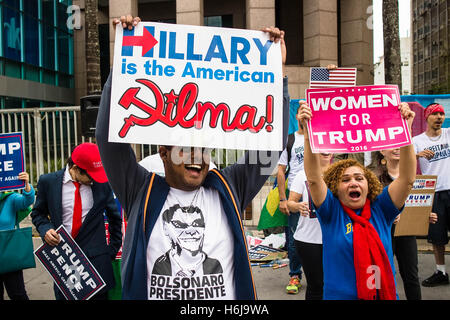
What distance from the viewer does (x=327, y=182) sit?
3.08 metres

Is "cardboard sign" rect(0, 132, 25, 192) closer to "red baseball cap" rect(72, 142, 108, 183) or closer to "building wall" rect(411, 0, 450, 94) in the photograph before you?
"red baseball cap" rect(72, 142, 108, 183)

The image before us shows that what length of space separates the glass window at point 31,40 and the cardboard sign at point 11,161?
1750 cm

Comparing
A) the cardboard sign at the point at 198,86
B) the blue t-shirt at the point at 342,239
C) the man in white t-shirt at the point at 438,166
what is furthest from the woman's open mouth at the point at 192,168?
the man in white t-shirt at the point at 438,166

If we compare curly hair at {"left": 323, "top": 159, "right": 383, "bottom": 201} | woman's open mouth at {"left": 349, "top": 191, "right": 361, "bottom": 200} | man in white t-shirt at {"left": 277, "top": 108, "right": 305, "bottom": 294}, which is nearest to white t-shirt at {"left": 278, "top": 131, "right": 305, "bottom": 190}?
man in white t-shirt at {"left": 277, "top": 108, "right": 305, "bottom": 294}

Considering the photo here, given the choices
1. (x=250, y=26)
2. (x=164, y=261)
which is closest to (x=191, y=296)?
(x=164, y=261)

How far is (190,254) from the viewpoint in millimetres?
2137

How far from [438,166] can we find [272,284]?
2.47 metres

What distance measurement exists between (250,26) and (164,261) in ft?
42.8

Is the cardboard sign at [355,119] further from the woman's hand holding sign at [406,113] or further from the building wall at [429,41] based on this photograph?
the building wall at [429,41]

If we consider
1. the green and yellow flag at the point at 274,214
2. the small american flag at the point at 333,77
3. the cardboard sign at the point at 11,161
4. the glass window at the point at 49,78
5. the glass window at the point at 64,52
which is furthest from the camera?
the glass window at the point at 64,52

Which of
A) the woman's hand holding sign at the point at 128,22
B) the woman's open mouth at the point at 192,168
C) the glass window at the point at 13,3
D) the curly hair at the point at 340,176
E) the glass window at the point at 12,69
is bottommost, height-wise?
the curly hair at the point at 340,176

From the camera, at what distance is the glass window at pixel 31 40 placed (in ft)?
67.4

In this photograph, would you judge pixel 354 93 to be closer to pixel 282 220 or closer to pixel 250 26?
pixel 282 220

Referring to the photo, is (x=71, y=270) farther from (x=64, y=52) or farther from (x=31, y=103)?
(x=64, y=52)
